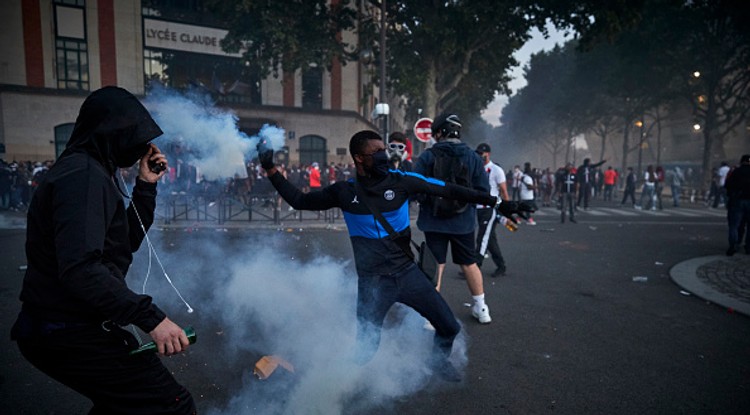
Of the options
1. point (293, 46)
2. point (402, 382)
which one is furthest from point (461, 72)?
point (402, 382)

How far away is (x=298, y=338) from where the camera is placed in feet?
13.3

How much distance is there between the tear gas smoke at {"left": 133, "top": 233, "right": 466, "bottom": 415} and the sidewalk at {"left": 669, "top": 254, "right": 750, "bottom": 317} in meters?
3.68

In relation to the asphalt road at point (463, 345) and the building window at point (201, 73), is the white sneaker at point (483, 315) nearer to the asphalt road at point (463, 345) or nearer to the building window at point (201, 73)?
the asphalt road at point (463, 345)

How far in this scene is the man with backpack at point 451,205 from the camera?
4.20 meters

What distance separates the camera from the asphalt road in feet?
10.1

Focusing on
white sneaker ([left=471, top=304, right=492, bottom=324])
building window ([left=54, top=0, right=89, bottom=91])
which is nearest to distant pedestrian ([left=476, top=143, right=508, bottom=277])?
white sneaker ([left=471, top=304, right=492, bottom=324])

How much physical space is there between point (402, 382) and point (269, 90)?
83.2 ft

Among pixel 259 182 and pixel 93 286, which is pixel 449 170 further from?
pixel 259 182

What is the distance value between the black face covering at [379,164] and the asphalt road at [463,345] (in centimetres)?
148

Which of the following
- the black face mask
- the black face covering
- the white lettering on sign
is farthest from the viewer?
the white lettering on sign

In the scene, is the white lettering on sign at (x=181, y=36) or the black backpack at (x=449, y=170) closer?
the black backpack at (x=449, y=170)

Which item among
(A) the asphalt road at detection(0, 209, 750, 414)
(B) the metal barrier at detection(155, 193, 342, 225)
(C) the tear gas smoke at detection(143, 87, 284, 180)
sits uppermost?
(C) the tear gas smoke at detection(143, 87, 284, 180)

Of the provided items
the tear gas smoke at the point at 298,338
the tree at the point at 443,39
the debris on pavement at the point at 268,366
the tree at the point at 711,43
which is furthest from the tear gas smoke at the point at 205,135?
the tree at the point at 711,43

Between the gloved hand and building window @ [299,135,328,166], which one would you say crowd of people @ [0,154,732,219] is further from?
building window @ [299,135,328,166]
